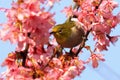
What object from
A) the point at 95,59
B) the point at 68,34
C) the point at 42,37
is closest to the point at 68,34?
the point at 68,34

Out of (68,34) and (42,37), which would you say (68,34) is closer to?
(68,34)

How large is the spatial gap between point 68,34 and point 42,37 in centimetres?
27

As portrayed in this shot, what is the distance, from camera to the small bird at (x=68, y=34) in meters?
2.22

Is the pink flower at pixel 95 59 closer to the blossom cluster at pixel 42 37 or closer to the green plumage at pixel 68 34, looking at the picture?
the blossom cluster at pixel 42 37

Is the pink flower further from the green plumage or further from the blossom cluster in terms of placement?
the green plumage

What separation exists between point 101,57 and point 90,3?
0.35 metres

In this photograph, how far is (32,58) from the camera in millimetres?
2172

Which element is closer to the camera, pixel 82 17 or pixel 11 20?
pixel 11 20

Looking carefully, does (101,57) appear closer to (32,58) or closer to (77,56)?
(77,56)

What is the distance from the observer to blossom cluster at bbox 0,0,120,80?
6.53 ft

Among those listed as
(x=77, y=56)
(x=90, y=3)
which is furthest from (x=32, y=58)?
(x=90, y=3)

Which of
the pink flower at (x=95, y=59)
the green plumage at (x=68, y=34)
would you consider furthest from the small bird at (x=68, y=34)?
the pink flower at (x=95, y=59)

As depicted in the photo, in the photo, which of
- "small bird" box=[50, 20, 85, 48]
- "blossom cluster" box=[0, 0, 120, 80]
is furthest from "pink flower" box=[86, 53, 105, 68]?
"small bird" box=[50, 20, 85, 48]

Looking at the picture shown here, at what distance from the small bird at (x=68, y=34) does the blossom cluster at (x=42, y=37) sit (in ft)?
0.15
